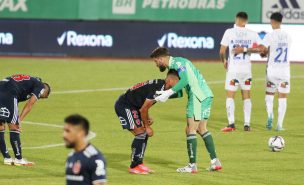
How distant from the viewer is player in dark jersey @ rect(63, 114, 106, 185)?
389 inches

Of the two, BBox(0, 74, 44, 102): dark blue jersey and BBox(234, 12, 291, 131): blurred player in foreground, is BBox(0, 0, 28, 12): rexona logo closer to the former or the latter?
BBox(234, 12, 291, 131): blurred player in foreground

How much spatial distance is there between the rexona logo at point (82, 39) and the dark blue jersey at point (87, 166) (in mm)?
30686

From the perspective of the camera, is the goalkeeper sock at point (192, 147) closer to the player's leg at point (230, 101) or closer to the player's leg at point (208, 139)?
the player's leg at point (208, 139)

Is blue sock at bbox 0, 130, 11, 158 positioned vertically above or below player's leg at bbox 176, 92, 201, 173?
below

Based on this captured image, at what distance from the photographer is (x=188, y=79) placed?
1612 cm

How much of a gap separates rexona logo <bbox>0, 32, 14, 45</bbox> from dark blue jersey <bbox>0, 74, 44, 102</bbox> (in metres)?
24.2

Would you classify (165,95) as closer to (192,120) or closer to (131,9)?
(192,120)

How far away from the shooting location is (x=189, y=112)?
16.4 meters

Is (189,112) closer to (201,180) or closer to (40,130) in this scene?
(201,180)

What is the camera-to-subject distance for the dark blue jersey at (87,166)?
1012 cm

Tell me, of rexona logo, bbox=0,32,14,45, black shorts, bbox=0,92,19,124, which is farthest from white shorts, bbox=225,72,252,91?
rexona logo, bbox=0,32,14,45

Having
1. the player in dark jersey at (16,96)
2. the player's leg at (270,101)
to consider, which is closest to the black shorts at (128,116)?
the player in dark jersey at (16,96)

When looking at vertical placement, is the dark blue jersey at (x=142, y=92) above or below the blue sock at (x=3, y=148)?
above

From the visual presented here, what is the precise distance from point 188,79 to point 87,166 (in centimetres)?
617
